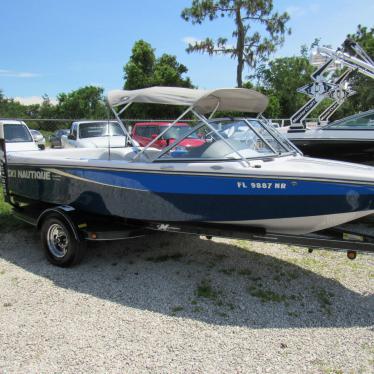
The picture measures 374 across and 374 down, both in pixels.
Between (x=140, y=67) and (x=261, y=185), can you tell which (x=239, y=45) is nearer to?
(x=140, y=67)

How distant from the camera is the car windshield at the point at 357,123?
7.75 meters

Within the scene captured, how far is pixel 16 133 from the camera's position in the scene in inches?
519

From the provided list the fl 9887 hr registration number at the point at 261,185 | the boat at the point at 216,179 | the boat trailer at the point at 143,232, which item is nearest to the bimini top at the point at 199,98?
the boat at the point at 216,179

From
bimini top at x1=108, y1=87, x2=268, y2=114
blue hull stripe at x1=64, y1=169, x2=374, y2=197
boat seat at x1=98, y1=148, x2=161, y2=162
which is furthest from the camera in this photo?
boat seat at x1=98, y1=148, x2=161, y2=162

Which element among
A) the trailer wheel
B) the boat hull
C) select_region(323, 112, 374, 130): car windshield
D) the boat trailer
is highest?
select_region(323, 112, 374, 130): car windshield

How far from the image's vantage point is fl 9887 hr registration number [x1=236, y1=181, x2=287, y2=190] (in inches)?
158

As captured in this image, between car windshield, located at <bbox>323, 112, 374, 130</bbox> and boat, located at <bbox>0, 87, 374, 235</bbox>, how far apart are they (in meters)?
3.01

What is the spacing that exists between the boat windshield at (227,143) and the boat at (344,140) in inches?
133

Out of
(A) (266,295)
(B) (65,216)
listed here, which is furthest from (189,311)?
(B) (65,216)

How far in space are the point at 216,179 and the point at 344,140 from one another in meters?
4.56

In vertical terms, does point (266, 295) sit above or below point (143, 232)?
below

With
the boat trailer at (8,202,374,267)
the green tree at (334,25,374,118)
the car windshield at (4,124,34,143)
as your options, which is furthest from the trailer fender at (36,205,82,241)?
the green tree at (334,25,374,118)

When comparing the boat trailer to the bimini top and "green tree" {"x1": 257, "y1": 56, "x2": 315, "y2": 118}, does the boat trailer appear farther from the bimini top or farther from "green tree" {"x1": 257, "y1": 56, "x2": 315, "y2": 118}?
"green tree" {"x1": 257, "y1": 56, "x2": 315, "y2": 118}

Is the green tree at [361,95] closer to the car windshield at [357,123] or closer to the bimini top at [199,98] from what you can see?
the car windshield at [357,123]
